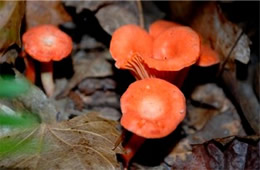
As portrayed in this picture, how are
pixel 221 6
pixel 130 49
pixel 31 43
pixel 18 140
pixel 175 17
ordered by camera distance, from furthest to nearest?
1. pixel 175 17
2. pixel 221 6
3. pixel 31 43
4. pixel 130 49
5. pixel 18 140

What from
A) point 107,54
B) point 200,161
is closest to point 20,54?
point 107,54

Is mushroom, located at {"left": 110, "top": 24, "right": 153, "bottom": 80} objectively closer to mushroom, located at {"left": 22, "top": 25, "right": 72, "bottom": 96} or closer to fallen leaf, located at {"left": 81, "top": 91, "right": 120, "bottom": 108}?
mushroom, located at {"left": 22, "top": 25, "right": 72, "bottom": 96}

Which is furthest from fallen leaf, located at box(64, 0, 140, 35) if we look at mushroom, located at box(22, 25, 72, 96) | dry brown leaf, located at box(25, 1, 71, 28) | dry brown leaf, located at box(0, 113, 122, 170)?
dry brown leaf, located at box(0, 113, 122, 170)

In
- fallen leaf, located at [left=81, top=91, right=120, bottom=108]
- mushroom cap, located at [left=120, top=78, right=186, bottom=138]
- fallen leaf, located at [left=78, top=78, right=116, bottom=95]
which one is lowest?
fallen leaf, located at [left=81, top=91, right=120, bottom=108]

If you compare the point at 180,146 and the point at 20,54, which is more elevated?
the point at 20,54

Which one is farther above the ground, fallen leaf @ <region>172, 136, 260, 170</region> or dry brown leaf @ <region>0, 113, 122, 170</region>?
dry brown leaf @ <region>0, 113, 122, 170</region>

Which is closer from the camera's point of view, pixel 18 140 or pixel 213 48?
pixel 18 140

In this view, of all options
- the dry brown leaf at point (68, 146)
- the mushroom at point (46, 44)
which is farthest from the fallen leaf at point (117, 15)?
the dry brown leaf at point (68, 146)

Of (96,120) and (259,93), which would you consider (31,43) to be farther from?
(259,93)
